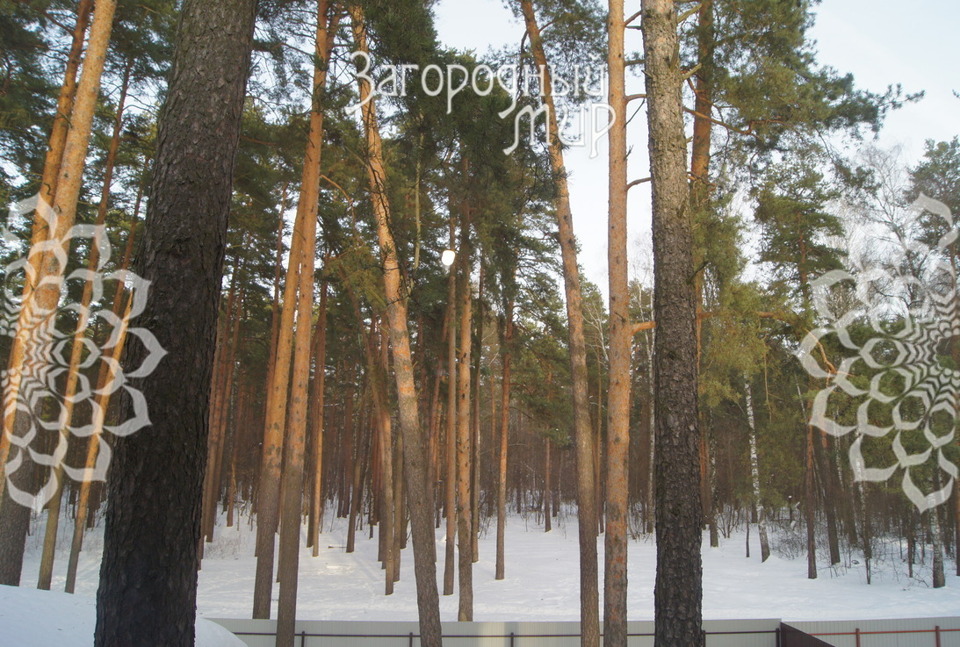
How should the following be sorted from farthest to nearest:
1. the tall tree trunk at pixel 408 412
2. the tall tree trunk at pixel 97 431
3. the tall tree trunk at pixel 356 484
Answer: the tall tree trunk at pixel 356 484, the tall tree trunk at pixel 97 431, the tall tree trunk at pixel 408 412

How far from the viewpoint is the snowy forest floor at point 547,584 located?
1310 cm

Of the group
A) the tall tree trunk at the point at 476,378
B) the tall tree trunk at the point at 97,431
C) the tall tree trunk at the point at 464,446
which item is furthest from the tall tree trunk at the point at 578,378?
the tall tree trunk at the point at 97,431

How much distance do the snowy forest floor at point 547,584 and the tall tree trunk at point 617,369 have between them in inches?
271

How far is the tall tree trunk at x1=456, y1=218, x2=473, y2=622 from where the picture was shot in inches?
472

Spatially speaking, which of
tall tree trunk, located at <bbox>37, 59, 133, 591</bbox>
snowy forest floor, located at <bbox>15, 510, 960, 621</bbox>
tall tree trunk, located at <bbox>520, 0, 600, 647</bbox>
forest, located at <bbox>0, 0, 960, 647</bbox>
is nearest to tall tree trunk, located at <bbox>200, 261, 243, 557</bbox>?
forest, located at <bbox>0, 0, 960, 647</bbox>

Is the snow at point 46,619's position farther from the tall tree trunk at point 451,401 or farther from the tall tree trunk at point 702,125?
the tall tree trunk at point 451,401

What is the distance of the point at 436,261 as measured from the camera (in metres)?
14.5

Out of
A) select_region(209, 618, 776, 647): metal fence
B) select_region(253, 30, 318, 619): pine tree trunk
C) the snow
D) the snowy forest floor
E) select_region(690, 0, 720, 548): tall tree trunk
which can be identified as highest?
select_region(690, 0, 720, 548): tall tree trunk

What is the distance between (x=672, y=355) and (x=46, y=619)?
5288 mm

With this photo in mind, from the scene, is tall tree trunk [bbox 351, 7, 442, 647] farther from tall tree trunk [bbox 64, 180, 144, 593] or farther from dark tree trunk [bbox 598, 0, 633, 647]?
tall tree trunk [bbox 64, 180, 144, 593]

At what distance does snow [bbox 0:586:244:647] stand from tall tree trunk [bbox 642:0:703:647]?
428 cm

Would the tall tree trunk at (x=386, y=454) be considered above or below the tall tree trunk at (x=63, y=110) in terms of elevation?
below

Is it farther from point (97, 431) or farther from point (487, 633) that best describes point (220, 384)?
point (487, 633)

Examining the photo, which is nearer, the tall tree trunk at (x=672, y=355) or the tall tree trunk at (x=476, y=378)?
the tall tree trunk at (x=672, y=355)
